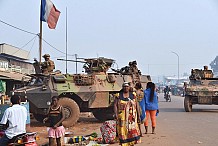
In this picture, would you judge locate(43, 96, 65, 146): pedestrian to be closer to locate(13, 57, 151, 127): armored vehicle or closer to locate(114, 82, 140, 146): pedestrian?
locate(114, 82, 140, 146): pedestrian

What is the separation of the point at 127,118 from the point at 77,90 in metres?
6.32

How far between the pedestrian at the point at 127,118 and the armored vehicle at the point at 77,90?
562cm

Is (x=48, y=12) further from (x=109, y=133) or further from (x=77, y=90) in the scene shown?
(x=109, y=133)

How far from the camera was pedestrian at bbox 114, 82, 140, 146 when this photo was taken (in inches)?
249

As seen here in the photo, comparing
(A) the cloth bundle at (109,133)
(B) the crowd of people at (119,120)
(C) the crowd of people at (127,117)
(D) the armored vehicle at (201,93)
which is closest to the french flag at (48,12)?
(D) the armored vehicle at (201,93)

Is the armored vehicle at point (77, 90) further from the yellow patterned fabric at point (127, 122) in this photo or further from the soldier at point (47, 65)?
the yellow patterned fabric at point (127, 122)

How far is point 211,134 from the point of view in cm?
1001

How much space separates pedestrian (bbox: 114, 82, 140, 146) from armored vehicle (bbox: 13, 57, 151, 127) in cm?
562

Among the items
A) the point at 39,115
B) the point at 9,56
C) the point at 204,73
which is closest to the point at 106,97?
the point at 39,115

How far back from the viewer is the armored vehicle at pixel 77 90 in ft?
38.6

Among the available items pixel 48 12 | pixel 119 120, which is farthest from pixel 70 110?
pixel 48 12

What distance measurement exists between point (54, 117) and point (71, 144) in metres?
1.08

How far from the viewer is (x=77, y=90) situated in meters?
12.5

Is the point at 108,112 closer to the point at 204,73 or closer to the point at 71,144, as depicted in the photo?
the point at 71,144
